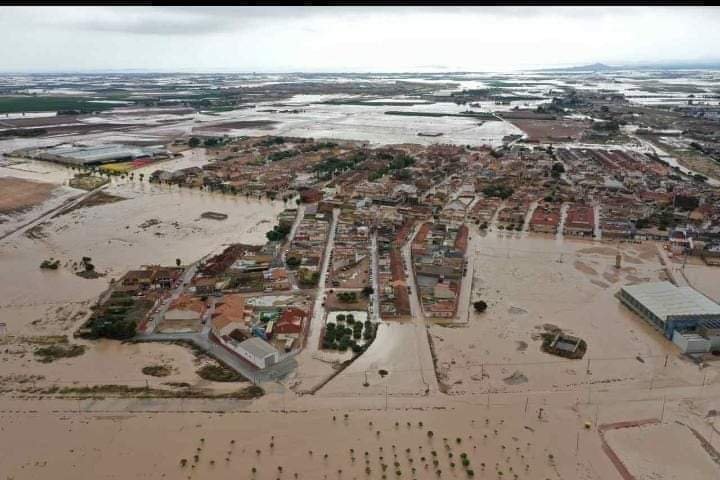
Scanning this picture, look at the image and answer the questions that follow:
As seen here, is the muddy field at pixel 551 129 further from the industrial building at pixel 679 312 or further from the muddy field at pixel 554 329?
the industrial building at pixel 679 312

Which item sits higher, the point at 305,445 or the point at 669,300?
the point at 669,300

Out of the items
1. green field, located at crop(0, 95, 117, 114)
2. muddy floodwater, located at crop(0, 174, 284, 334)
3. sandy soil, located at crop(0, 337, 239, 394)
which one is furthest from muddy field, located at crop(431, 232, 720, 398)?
green field, located at crop(0, 95, 117, 114)

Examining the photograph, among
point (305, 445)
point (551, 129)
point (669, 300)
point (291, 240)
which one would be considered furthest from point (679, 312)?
point (551, 129)

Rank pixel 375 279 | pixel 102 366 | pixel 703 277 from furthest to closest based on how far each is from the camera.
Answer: pixel 703 277 < pixel 375 279 < pixel 102 366

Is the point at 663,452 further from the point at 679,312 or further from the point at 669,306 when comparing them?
the point at 669,306

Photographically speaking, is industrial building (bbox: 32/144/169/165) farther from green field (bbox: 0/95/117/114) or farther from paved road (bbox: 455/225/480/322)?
green field (bbox: 0/95/117/114)

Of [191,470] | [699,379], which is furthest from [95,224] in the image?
[699,379]

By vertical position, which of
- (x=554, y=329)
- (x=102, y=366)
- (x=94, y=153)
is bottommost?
(x=554, y=329)
